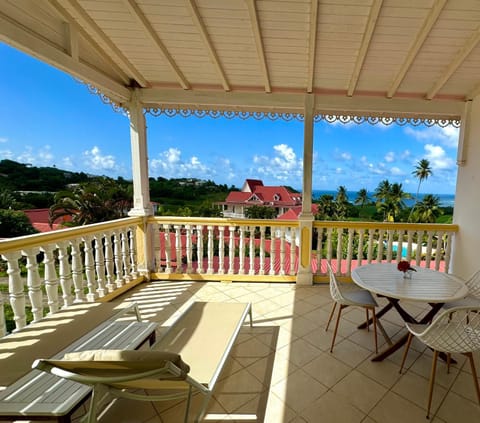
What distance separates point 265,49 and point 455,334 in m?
2.98

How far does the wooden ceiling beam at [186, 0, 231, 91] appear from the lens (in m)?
2.12

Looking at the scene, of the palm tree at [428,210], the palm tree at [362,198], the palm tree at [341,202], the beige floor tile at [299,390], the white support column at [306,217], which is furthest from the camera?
the palm tree at [362,198]

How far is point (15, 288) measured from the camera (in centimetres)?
206

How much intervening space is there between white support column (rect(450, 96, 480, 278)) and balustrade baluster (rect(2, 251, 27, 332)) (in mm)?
5226

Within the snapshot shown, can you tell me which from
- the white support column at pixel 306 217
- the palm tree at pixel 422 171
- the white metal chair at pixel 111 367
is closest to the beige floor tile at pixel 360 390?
the white metal chair at pixel 111 367

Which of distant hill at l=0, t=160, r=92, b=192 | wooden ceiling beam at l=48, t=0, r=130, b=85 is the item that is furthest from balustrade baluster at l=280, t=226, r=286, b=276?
distant hill at l=0, t=160, r=92, b=192

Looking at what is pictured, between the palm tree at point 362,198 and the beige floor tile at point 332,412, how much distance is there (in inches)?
1217

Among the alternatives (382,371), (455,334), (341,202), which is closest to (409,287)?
(455,334)

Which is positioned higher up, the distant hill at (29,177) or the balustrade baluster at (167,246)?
the distant hill at (29,177)

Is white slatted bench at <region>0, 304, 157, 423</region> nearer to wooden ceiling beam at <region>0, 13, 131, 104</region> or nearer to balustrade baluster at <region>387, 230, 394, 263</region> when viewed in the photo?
wooden ceiling beam at <region>0, 13, 131, 104</region>

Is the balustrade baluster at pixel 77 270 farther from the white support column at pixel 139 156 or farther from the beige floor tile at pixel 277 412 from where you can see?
the beige floor tile at pixel 277 412

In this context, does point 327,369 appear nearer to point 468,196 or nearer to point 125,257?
point 125,257

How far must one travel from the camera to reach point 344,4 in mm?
2043

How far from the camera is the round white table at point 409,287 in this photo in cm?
196
